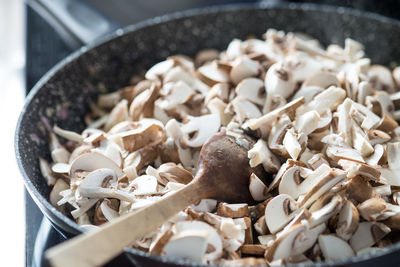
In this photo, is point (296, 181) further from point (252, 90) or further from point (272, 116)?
point (252, 90)

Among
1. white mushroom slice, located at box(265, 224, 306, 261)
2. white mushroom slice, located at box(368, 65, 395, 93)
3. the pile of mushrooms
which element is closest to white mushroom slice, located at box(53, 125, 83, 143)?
the pile of mushrooms

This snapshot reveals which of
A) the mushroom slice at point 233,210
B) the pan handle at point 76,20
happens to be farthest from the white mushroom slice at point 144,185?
the pan handle at point 76,20

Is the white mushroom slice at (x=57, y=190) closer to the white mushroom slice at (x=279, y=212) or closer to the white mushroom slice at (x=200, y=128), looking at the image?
the white mushroom slice at (x=200, y=128)

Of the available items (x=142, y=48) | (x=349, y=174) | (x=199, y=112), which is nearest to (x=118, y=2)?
(x=142, y=48)

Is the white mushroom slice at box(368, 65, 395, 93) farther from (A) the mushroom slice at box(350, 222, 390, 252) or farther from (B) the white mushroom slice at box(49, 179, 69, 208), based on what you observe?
(B) the white mushroom slice at box(49, 179, 69, 208)

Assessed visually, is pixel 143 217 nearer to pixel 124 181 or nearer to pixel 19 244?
pixel 124 181

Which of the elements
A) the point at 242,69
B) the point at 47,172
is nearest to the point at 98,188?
the point at 47,172
